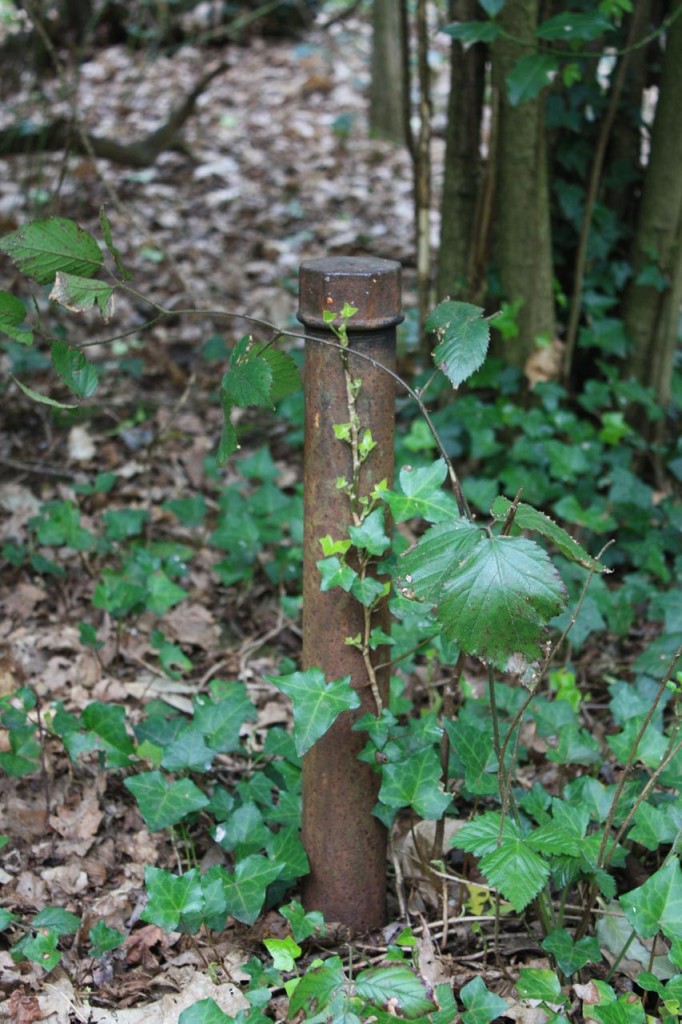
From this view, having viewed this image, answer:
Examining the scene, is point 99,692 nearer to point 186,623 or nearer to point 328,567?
point 186,623

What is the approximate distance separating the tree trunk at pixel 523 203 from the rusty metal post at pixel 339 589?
176 cm

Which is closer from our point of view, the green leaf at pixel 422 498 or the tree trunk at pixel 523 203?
the green leaf at pixel 422 498

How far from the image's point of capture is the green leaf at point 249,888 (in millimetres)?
1840

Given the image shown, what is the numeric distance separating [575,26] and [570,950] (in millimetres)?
2313

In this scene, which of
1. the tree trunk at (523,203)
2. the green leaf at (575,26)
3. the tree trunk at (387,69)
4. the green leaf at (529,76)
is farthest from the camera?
the tree trunk at (387,69)

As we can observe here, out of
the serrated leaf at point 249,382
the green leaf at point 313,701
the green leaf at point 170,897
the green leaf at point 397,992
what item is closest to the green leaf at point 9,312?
the serrated leaf at point 249,382

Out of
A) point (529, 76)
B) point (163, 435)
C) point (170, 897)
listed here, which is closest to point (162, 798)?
point (170, 897)

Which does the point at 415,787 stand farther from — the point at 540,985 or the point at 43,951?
the point at 43,951

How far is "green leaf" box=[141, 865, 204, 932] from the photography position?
1724 millimetres

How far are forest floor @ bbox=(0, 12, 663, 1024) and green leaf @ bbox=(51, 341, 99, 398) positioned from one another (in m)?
0.95

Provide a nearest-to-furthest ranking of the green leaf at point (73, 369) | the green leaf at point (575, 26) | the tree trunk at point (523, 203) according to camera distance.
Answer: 1. the green leaf at point (73, 369)
2. the green leaf at point (575, 26)
3. the tree trunk at point (523, 203)

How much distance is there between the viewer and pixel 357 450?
1718 millimetres

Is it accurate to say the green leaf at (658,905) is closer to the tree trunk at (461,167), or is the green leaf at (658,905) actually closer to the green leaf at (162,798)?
the green leaf at (162,798)

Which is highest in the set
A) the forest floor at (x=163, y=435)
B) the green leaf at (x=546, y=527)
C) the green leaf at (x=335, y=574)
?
the green leaf at (x=546, y=527)
